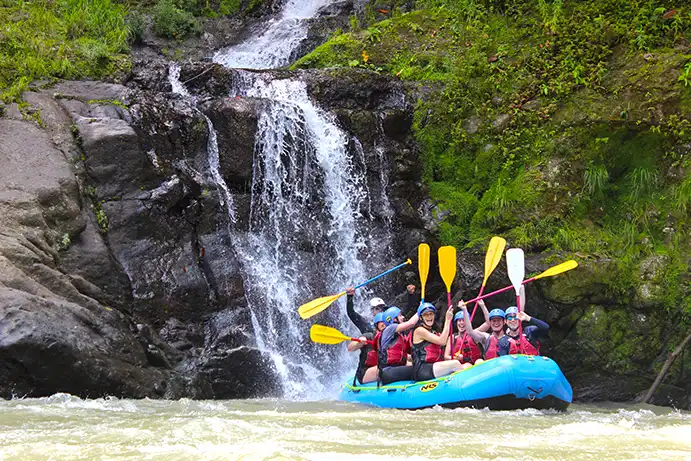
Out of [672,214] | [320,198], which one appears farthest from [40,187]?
[672,214]

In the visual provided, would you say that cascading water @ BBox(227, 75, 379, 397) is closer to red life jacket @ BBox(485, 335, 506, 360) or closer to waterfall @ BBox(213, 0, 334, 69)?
red life jacket @ BBox(485, 335, 506, 360)

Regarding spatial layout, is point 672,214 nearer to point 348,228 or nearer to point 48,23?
point 348,228

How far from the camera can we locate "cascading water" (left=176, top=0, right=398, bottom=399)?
802 cm

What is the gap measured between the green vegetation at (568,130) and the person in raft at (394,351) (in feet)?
8.40

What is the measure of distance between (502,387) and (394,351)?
4.77ft

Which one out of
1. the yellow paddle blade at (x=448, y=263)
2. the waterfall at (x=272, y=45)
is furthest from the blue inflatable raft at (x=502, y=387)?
the waterfall at (x=272, y=45)

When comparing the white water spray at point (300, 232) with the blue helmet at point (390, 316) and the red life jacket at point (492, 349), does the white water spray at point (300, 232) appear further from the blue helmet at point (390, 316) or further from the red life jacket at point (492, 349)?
the red life jacket at point (492, 349)

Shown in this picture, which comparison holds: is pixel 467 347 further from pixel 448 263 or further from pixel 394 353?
pixel 448 263

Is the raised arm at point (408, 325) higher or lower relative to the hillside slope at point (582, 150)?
lower

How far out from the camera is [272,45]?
1311cm

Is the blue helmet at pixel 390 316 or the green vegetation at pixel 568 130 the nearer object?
the blue helmet at pixel 390 316

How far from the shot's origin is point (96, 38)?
11.3 meters

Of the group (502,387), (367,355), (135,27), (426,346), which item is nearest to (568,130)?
(426,346)

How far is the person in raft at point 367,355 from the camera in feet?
22.3
